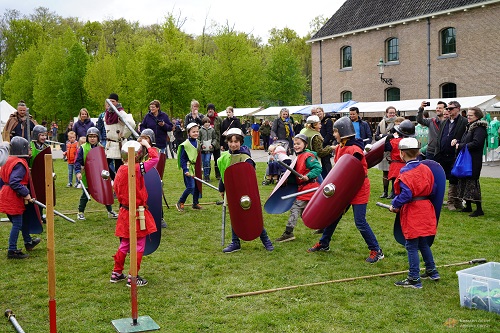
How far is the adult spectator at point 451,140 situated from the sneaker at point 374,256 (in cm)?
388

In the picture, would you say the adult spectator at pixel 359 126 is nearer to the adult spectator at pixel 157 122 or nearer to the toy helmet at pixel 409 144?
the adult spectator at pixel 157 122

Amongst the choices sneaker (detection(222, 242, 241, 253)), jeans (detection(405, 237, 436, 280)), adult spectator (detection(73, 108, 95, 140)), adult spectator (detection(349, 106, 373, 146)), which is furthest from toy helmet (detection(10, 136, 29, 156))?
adult spectator (detection(349, 106, 373, 146))

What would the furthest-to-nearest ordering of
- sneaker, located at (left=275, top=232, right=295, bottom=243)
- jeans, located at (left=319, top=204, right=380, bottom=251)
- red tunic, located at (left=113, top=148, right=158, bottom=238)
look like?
sneaker, located at (left=275, top=232, right=295, bottom=243)
jeans, located at (left=319, top=204, right=380, bottom=251)
red tunic, located at (left=113, top=148, right=158, bottom=238)

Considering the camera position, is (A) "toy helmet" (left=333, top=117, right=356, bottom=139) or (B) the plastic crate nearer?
(B) the plastic crate

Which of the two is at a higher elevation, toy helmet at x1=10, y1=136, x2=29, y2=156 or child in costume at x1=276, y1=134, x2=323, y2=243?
toy helmet at x1=10, y1=136, x2=29, y2=156

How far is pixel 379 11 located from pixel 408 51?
3.44 meters

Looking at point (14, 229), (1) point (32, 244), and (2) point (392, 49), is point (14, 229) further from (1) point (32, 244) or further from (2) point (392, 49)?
(2) point (392, 49)

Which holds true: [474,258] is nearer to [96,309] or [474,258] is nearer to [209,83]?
[96,309]

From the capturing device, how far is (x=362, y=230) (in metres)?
6.77

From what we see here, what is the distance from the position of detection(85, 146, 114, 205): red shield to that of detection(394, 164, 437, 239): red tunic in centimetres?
494

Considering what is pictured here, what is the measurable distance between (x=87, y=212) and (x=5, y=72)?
45.3 meters

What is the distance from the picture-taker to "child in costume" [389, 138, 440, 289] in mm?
5633

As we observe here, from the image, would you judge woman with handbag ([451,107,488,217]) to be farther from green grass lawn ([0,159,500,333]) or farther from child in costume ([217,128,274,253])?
child in costume ([217,128,274,253])

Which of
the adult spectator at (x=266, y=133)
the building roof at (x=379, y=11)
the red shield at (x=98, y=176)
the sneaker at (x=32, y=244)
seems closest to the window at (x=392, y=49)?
the building roof at (x=379, y=11)
